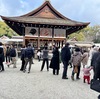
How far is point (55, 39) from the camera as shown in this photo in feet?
98.4

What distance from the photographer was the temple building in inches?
1105

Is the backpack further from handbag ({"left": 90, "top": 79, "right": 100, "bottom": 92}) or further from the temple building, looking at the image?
the temple building

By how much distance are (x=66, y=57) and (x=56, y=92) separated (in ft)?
12.3

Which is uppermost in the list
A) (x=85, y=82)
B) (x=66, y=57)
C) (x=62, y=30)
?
(x=62, y=30)

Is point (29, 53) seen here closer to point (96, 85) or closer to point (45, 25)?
point (96, 85)

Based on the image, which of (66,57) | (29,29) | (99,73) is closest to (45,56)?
(66,57)

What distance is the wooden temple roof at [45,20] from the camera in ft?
88.7

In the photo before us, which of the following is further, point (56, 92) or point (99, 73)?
point (56, 92)

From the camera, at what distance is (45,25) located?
28.4 metres

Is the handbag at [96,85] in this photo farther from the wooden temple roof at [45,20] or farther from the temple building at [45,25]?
the temple building at [45,25]

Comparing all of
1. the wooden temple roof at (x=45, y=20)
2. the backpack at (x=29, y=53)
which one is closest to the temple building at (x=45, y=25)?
the wooden temple roof at (x=45, y=20)

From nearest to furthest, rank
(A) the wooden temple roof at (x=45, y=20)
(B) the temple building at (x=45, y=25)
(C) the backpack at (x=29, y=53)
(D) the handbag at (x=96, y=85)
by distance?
(D) the handbag at (x=96, y=85) → (C) the backpack at (x=29, y=53) → (A) the wooden temple roof at (x=45, y=20) → (B) the temple building at (x=45, y=25)

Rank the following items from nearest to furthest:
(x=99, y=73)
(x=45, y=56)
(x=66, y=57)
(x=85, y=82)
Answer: (x=99, y=73) → (x=85, y=82) → (x=66, y=57) → (x=45, y=56)

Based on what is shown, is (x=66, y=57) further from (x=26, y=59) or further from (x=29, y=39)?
(x=29, y=39)
